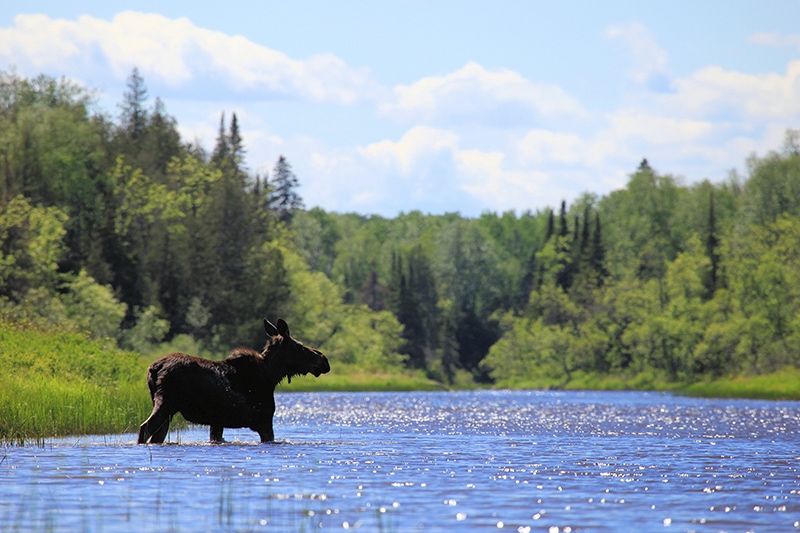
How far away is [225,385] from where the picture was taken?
20609mm

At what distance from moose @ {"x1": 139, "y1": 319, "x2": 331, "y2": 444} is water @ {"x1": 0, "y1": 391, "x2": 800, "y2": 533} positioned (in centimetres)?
53

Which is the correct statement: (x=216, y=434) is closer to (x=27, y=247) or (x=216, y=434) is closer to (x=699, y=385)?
(x=27, y=247)

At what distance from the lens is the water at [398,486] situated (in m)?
11.8

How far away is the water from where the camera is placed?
38.7 feet

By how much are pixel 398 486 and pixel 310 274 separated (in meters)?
102

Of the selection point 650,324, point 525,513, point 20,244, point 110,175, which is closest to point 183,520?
point 525,513

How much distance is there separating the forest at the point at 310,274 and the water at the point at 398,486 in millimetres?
34881

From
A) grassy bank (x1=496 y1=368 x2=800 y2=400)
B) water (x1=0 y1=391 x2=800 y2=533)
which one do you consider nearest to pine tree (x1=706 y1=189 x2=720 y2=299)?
grassy bank (x1=496 y1=368 x2=800 y2=400)

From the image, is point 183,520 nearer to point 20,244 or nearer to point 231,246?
point 20,244

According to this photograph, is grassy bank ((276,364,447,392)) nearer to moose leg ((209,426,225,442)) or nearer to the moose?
the moose

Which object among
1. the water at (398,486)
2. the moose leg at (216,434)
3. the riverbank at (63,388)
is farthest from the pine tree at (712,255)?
the moose leg at (216,434)

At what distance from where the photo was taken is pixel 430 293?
161 metres

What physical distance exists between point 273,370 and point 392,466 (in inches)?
194

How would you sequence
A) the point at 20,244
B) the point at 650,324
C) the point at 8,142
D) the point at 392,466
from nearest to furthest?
the point at 392,466 < the point at 20,244 < the point at 8,142 < the point at 650,324
